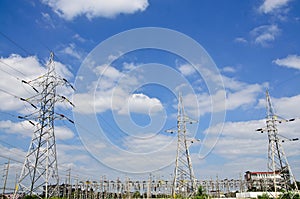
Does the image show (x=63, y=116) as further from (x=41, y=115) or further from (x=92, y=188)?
(x=92, y=188)

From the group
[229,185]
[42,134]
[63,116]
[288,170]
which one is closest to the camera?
[42,134]

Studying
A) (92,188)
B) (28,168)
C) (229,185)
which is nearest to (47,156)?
(28,168)

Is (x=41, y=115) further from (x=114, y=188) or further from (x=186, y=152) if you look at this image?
(x=114, y=188)

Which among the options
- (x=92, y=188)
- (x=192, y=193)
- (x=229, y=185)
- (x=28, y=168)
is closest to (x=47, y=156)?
(x=28, y=168)

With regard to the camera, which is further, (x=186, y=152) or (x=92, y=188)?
(x=92, y=188)

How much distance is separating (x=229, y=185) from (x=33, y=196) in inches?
2971

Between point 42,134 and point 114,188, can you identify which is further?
point 114,188

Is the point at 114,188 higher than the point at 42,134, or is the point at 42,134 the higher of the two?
the point at 42,134

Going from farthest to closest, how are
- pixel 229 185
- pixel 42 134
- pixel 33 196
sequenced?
pixel 229 185 → pixel 42 134 → pixel 33 196

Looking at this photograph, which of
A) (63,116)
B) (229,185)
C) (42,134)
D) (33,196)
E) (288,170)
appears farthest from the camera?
(229,185)

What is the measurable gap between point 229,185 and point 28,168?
249 ft

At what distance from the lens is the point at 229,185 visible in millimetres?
85688

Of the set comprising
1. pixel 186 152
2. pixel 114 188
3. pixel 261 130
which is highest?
pixel 261 130

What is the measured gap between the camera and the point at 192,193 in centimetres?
3600
